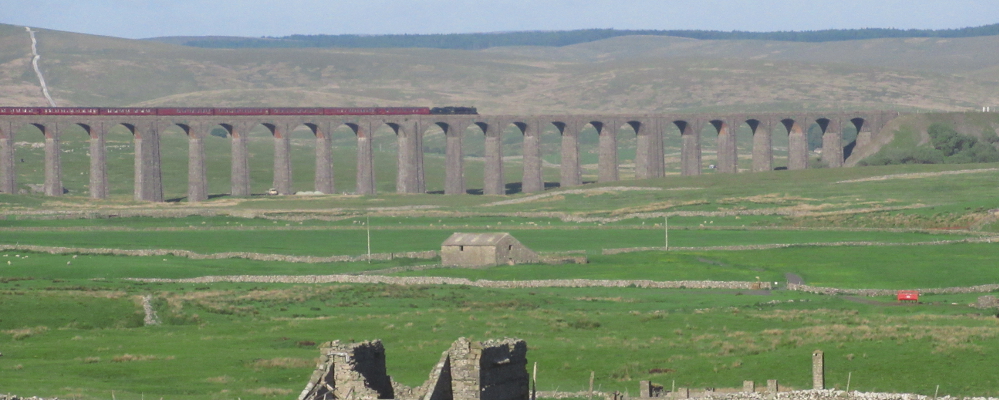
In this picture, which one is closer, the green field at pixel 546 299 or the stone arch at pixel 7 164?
the green field at pixel 546 299

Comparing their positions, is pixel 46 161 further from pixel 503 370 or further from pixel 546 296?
pixel 503 370

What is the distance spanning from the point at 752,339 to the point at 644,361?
6689 mm

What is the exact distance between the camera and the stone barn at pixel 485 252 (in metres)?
93.1

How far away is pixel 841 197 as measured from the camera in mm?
143125


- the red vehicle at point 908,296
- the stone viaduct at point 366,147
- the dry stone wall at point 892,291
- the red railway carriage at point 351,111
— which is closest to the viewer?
the red vehicle at point 908,296

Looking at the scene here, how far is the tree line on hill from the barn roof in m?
106

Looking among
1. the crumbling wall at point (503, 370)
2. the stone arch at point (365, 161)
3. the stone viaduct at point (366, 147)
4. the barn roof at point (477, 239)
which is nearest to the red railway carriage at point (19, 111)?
the stone viaduct at point (366, 147)

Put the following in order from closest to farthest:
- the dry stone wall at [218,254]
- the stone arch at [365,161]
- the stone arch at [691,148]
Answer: the dry stone wall at [218,254], the stone arch at [365,161], the stone arch at [691,148]

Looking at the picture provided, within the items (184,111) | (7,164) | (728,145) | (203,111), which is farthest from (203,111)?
(728,145)

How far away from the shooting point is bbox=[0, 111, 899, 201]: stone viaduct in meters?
167

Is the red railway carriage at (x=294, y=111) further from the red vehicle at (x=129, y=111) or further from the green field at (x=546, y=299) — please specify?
the green field at (x=546, y=299)

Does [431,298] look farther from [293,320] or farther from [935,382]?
[935,382]

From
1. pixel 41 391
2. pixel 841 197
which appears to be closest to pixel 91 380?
pixel 41 391

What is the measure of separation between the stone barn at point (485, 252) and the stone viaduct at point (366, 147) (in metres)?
81.6
